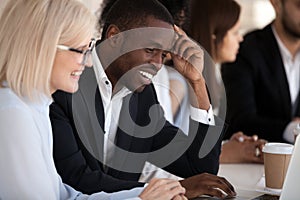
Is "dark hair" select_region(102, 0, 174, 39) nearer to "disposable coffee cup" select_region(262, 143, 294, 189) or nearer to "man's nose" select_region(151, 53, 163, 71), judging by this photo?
"man's nose" select_region(151, 53, 163, 71)

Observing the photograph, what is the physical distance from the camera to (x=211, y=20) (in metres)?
2.48

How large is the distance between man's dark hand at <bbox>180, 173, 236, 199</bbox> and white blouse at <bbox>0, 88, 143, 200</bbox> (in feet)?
1.16

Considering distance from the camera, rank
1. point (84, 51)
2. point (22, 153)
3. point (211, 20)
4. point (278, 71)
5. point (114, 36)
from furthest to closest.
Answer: point (278, 71) < point (211, 20) < point (114, 36) < point (84, 51) < point (22, 153)

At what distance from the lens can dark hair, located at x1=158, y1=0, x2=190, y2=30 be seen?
6.20 feet

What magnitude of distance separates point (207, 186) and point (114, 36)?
517 mm

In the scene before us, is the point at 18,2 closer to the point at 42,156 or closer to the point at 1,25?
the point at 1,25

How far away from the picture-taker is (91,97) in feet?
5.18

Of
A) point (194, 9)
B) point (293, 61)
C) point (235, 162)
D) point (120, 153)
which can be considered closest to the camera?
point (120, 153)

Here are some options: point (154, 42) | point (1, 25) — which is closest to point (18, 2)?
point (1, 25)

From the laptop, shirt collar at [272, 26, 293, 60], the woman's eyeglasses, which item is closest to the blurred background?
shirt collar at [272, 26, 293, 60]

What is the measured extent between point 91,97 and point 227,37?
1.14 meters

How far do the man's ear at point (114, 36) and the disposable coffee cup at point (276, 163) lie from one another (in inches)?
20.2

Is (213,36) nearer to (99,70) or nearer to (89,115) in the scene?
(99,70)

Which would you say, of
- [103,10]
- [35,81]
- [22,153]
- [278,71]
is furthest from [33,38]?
[278,71]
